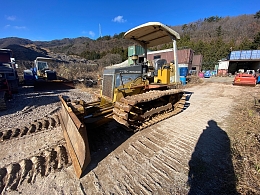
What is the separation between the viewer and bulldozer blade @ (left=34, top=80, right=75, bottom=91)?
11.1 m

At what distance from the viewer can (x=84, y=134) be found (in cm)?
236

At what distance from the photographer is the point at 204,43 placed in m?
46.9

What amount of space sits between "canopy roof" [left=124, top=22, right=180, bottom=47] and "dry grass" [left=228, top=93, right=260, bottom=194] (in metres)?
3.63

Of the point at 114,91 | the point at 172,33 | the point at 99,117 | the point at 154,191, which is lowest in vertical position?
the point at 154,191

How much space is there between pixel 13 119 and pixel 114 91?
4.09 metres

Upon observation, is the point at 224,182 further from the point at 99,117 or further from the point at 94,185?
the point at 99,117

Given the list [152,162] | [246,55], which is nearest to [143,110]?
[152,162]

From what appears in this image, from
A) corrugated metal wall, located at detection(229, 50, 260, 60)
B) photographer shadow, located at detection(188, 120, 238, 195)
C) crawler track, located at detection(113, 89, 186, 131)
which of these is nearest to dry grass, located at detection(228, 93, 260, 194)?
photographer shadow, located at detection(188, 120, 238, 195)

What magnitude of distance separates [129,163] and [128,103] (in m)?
1.42

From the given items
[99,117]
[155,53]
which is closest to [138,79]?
[99,117]

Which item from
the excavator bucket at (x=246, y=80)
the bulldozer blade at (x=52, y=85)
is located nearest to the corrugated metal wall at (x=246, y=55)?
the excavator bucket at (x=246, y=80)

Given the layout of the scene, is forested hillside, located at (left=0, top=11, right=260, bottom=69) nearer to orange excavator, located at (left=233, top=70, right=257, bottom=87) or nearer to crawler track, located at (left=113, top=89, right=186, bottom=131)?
orange excavator, located at (left=233, top=70, right=257, bottom=87)

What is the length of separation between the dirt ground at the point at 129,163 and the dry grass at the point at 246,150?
0.40 feet

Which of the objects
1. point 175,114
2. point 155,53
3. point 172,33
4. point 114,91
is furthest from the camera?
point 155,53
